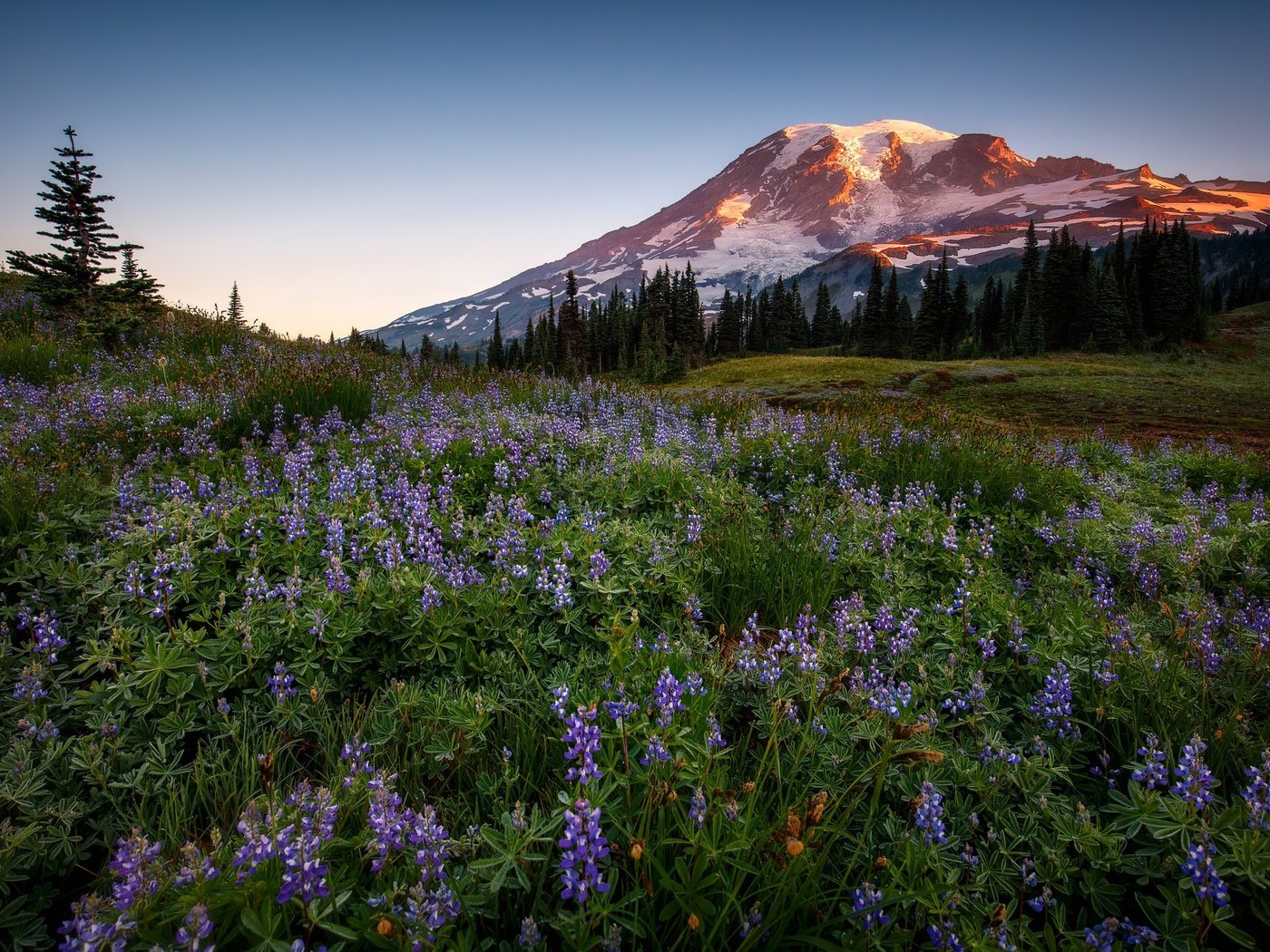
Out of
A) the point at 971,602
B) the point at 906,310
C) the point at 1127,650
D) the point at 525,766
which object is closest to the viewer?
the point at 525,766

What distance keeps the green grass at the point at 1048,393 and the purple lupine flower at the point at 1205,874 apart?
937 centimetres

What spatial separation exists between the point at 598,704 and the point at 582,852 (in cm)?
103

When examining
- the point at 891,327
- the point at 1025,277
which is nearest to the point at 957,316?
the point at 1025,277

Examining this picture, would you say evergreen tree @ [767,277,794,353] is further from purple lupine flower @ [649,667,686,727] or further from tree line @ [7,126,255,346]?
purple lupine flower @ [649,667,686,727]

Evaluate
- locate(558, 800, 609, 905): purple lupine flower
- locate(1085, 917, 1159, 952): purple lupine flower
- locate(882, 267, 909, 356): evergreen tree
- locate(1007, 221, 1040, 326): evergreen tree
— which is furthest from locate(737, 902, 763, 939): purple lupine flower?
locate(882, 267, 909, 356): evergreen tree

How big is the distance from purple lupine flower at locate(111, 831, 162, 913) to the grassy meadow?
0.02 metres

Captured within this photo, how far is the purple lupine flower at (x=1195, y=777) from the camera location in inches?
82.8

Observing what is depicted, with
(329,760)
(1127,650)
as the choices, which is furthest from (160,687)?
(1127,650)

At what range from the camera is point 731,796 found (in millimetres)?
2104

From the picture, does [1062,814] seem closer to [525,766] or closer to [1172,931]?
[1172,931]

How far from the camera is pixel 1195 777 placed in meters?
2.14

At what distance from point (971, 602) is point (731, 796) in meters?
2.91

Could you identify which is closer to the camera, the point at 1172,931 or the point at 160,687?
the point at 1172,931

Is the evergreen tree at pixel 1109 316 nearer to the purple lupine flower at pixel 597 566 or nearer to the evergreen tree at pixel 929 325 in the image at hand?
the evergreen tree at pixel 929 325
